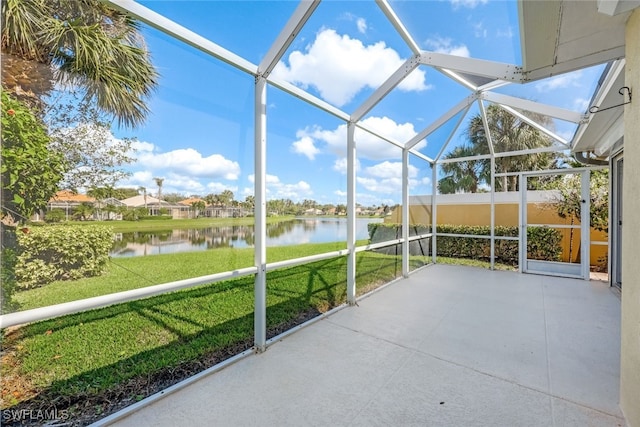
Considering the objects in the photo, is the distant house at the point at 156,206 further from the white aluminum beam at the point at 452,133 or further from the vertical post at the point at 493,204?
the vertical post at the point at 493,204

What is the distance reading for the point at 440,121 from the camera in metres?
5.15

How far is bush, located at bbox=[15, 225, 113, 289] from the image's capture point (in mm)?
1608

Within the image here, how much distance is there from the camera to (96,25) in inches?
69.0

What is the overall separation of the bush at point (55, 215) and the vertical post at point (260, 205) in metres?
1.39

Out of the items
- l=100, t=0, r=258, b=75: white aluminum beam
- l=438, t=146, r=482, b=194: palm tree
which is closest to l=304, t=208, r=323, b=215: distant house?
l=100, t=0, r=258, b=75: white aluminum beam

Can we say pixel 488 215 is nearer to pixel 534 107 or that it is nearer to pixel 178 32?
pixel 534 107

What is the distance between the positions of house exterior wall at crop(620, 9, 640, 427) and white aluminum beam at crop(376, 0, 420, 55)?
1667 mm

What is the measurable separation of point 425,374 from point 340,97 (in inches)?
121

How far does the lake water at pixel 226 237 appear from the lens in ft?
6.54

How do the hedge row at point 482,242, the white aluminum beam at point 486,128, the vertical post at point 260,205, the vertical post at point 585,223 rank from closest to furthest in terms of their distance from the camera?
the vertical post at point 260,205 → the white aluminum beam at point 486,128 → the vertical post at point 585,223 → the hedge row at point 482,242

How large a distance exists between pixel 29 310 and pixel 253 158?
185cm

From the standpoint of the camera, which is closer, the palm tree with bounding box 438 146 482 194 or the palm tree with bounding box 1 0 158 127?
the palm tree with bounding box 1 0 158 127

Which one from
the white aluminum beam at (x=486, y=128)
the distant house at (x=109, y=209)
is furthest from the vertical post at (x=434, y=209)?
the distant house at (x=109, y=209)

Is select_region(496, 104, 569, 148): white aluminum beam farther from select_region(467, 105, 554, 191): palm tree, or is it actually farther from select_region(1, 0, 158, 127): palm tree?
select_region(1, 0, 158, 127): palm tree
